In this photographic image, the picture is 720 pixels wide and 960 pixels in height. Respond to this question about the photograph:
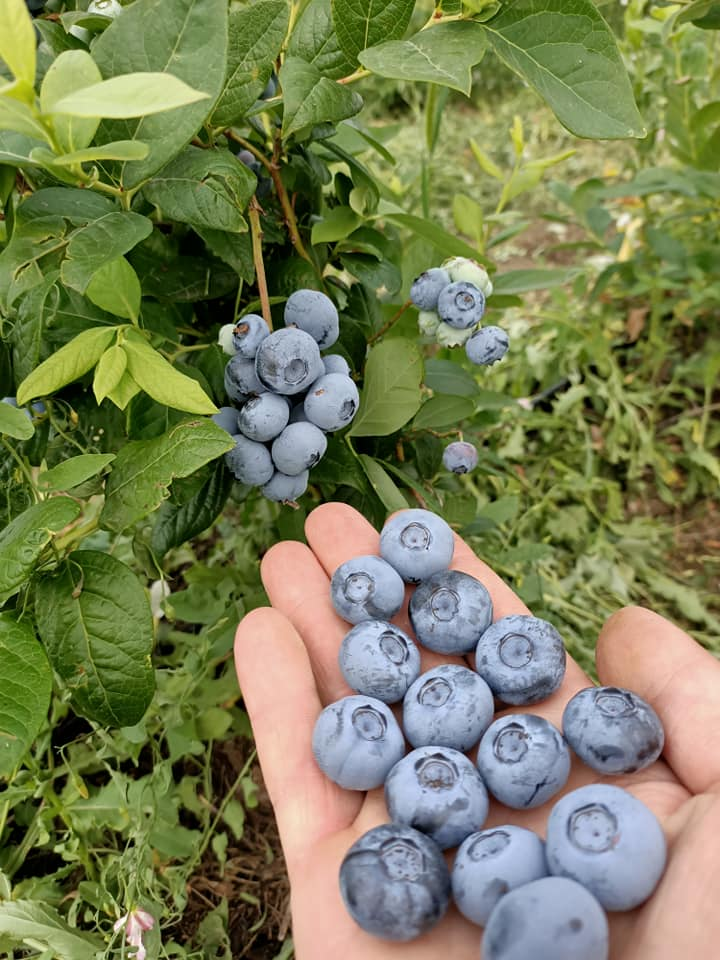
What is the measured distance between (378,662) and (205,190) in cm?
63

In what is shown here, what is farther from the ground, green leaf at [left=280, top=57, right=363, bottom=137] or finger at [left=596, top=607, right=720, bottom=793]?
green leaf at [left=280, top=57, right=363, bottom=137]

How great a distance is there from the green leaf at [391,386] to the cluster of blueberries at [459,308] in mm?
53

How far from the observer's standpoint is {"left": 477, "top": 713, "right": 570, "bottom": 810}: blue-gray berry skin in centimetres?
93

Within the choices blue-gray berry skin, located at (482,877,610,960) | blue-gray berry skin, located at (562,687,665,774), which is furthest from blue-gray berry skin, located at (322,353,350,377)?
blue-gray berry skin, located at (482,877,610,960)

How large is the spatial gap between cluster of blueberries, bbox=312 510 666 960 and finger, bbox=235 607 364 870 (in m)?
0.05

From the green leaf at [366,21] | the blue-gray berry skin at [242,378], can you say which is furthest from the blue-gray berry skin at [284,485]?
the green leaf at [366,21]

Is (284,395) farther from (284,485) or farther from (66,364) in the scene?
(66,364)

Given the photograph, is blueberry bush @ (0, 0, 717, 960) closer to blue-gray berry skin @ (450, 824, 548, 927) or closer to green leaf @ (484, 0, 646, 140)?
green leaf @ (484, 0, 646, 140)

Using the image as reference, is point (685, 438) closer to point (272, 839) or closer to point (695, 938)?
point (272, 839)

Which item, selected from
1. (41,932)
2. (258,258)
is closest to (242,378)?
(258,258)

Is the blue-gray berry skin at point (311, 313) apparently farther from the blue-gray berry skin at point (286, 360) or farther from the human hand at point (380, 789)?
the human hand at point (380, 789)

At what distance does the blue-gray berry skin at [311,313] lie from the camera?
3.39 feet

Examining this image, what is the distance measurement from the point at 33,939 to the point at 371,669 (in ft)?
2.34

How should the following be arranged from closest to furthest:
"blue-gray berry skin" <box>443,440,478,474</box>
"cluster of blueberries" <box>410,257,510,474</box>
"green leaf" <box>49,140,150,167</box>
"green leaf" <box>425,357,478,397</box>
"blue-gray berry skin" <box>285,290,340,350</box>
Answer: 1. "green leaf" <box>49,140,150,167</box>
2. "blue-gray berry skin" <box>285,290,340,350</box>
3. "cluster of blueberries" <box>410,257,510,474</box>
4. "blue-gray berry skin" <box>443,440,478,474</box>
5. "green leaf" <box>425,357,478,397</box>
